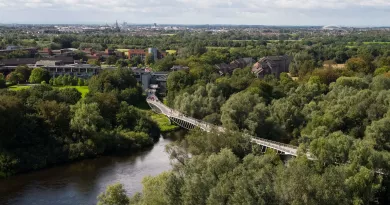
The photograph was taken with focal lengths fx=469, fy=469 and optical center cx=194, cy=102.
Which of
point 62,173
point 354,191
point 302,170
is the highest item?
point 302,170

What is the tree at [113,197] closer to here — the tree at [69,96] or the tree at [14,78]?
the tree at [69,96]

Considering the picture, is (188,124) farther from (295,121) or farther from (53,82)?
(53,82)

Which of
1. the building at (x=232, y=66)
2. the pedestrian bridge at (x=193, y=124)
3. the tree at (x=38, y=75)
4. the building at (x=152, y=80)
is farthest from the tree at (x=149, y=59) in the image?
the pedestrian bridge at (x=193, y=124)

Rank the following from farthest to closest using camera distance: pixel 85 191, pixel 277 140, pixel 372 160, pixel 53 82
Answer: pixel 53 82 → pixel 277 140 → pixel 85 191 → pixel 372 160

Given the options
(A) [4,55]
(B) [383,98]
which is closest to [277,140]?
(B) [383,98]

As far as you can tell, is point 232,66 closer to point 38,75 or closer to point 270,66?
point 270,66

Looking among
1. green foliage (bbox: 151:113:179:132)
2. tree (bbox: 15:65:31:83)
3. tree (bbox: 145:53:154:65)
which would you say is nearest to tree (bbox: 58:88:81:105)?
green foliage (bbox: 151:113:179:132)

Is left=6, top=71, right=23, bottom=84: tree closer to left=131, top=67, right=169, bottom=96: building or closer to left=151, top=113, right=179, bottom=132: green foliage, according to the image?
left=131, top=67, right=169, bottom=96: building

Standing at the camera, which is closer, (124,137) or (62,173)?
(62,173)
